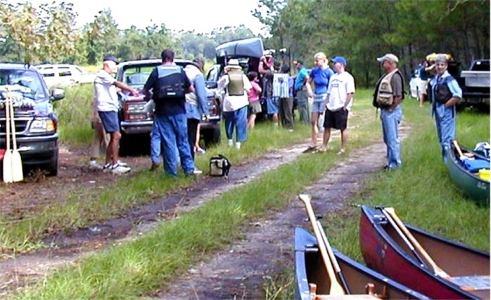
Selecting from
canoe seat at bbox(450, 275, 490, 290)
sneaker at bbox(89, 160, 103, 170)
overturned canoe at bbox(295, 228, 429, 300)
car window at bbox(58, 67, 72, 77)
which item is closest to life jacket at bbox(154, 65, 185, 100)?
sneaker at bbox(89, 160, 103, 170)

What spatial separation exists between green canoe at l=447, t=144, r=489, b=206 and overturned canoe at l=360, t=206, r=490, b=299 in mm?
2189

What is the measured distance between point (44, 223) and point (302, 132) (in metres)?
10.2

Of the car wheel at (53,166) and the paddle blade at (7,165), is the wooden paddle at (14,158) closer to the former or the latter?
the paddle blade at (7,165)

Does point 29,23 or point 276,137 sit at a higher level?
point 29,23

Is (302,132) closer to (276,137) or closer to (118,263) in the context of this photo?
(276,137)

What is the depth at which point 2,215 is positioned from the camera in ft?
27.2

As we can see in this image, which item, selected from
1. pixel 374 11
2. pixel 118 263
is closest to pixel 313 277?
pixel 118 263

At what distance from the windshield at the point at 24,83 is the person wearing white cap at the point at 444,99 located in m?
5.79

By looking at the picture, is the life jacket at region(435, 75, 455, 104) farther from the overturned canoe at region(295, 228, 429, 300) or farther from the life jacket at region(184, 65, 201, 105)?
the overturned canoe at region(295, 228, 429, 300)

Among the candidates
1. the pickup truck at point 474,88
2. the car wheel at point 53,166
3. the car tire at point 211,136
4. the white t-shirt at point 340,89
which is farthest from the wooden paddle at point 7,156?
the pickup truck at point 474,88

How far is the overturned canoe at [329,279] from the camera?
4176 millimetres

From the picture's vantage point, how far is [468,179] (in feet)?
26.5

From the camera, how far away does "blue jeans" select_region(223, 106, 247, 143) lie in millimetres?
13672

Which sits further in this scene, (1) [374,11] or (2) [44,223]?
(1) [374,11]
